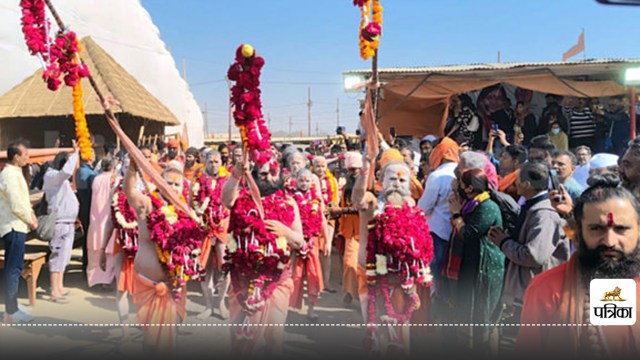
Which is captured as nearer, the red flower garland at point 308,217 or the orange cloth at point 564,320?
the orange cloth at point 564,320

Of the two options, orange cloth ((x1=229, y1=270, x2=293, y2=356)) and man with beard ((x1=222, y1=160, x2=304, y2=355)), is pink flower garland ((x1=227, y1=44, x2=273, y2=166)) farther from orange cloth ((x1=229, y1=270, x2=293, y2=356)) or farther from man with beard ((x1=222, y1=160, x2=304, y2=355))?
orange cloth ((x1=229, y1=270, x2=293, y2=356))

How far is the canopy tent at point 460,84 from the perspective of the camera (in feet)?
29.9

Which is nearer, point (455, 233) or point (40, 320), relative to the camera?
point (455, 233)

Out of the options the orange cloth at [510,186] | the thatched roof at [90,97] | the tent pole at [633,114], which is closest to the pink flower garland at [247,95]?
the orange cloth at [510,186]

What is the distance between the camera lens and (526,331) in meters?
2.43

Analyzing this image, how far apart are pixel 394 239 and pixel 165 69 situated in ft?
98.6

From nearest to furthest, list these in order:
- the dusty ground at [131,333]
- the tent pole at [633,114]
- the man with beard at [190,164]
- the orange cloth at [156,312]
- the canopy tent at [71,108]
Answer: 1. the orange cloth at [156,312]
2. the dusty ground at [131,333]
3. the man with beard at [190,164]
4. the tent pole at [633,114]
5. the canopy tent at [71,108]

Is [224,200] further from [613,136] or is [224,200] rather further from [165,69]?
[165,69]

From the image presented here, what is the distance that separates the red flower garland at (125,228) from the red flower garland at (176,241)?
1086 millimetres

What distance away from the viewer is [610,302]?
2.32m

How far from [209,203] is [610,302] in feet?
15.6

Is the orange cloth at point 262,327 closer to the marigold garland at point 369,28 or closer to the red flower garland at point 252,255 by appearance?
the red flower garland at point 252,255

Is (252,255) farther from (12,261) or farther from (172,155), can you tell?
(172,155)

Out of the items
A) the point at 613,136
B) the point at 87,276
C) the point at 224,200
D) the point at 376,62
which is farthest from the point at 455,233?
the point at 613,136
